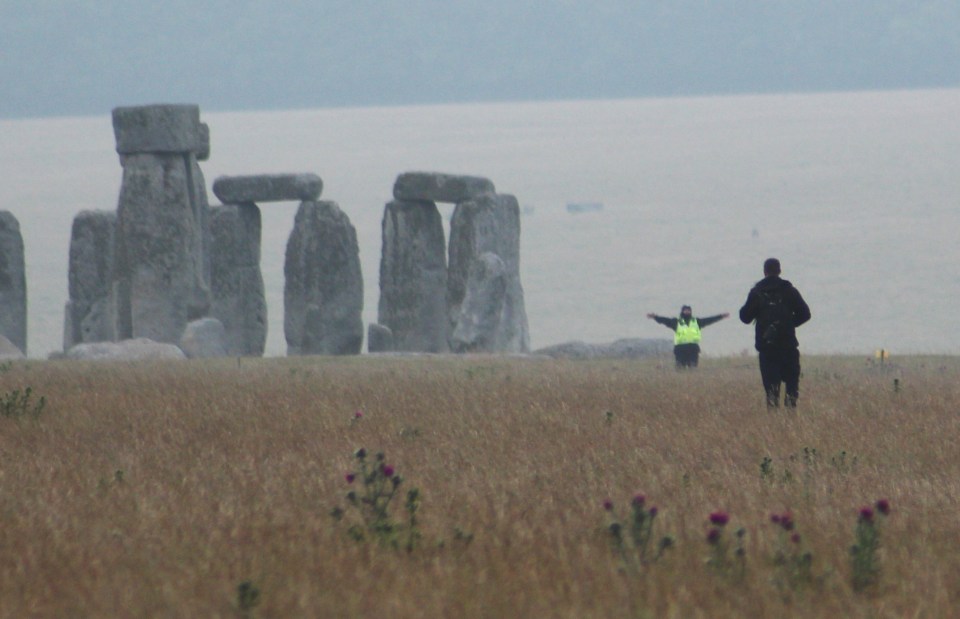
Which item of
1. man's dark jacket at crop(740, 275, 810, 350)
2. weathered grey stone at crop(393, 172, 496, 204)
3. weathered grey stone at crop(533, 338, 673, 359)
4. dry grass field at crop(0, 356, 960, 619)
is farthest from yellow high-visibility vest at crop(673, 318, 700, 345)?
weathered grey stone at crop(393, 172, 496, 204)

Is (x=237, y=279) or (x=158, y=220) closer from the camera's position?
(x=158, y=220)

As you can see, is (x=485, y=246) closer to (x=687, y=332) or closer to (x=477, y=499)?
(x=687, y=332)

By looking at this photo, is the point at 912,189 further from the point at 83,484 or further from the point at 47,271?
the point at 83,484

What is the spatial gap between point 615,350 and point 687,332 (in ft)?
17.0

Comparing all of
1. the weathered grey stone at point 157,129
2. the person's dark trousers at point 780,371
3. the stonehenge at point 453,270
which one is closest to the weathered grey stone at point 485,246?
the stonehenge at point 453,270

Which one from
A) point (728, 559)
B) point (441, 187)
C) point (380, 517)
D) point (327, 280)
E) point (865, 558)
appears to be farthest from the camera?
point (327, 280)

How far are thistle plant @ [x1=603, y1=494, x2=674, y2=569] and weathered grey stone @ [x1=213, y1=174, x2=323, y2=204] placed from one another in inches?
969

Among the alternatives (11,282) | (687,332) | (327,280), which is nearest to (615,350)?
(687,332)

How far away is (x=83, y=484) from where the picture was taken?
8633 mm

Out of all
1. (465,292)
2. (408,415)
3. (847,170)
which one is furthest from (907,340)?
(847,170)

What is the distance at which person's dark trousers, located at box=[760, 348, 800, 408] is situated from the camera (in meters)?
12.3

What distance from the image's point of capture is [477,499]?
8.24 meters

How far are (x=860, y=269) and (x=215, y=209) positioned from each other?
47.9 meters

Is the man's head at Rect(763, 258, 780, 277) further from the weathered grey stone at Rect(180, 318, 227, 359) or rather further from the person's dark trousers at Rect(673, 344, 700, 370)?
the weathered grey stone at Rect(180, 318, 227, 359)
